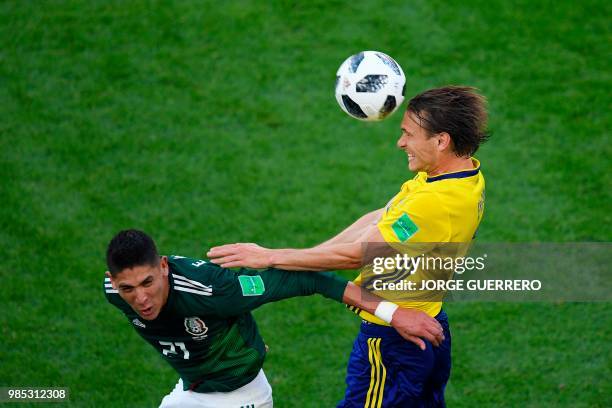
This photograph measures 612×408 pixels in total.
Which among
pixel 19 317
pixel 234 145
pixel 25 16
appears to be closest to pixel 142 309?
pixel 19 317

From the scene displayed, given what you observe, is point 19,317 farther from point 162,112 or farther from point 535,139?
point 535,139

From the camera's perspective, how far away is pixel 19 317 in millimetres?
8422

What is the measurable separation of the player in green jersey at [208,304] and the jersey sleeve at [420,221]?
1.47 ft

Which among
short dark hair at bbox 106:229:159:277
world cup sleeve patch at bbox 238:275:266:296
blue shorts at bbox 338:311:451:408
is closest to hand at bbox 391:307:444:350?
blue shorts at bbox 338:311:451:408

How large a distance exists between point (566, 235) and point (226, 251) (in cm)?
464

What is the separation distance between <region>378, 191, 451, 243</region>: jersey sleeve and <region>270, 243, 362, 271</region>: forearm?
0.81 feet

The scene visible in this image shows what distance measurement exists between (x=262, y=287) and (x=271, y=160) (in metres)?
4.63

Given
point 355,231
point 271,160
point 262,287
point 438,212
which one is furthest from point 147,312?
point 271,160

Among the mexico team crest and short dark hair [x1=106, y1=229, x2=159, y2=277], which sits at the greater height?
short dark hair [x1=106, y1=229, x2=159, y2=277]

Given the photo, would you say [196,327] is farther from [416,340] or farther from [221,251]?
[416,340]

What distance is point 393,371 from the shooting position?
5.86 m

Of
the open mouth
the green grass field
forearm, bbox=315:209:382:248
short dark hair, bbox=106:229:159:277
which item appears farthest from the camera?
the green grass field

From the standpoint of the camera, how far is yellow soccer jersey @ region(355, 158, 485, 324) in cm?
549

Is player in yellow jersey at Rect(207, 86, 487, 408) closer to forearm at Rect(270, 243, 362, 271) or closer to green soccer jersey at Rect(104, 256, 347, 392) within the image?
forearm at Rect(270, 243, 362, 271)
